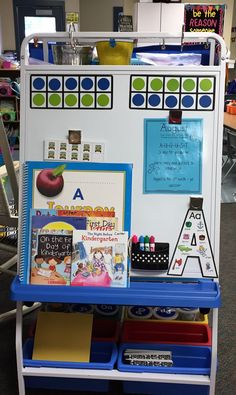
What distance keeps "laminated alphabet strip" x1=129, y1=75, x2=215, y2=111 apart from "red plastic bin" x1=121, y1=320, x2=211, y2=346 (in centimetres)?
82

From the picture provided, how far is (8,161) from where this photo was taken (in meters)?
1.75

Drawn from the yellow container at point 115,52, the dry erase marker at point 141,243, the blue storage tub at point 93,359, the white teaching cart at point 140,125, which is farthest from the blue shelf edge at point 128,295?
the yellow container at point 115,52

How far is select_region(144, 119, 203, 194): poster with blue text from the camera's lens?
129cm

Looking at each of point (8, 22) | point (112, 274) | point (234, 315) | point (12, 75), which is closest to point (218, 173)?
point (112, 274)

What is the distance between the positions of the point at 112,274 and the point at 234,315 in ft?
3.80

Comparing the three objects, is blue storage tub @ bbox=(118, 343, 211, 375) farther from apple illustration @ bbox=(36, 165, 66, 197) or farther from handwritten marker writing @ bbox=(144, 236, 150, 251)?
apple illustration @ bbox=(36, 165, 66, 197)

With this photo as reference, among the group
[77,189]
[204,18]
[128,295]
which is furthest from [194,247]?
[204,18]

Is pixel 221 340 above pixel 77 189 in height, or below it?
below

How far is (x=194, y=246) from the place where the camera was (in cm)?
131

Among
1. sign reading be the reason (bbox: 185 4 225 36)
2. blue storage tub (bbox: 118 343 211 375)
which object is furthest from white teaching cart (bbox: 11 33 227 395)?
sign reading be the reason (bbox: 185 4 225 36)

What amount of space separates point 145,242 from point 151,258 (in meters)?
0.05

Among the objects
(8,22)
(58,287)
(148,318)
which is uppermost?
(8,22)

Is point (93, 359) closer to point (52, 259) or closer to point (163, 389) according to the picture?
point (163, 389)

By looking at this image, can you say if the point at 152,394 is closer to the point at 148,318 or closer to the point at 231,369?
the point at 148,318
